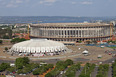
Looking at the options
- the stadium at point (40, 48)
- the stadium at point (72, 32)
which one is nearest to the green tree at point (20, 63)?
the stadium at point (40, 48)

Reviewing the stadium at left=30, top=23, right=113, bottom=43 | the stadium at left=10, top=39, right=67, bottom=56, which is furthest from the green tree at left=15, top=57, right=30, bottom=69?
the stadium at left=30, top=23, right=113, bottom=43

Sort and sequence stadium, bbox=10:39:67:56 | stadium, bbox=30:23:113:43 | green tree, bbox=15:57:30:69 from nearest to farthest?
green tree, bbox=15:57:30:69 < stadium, bbox=10:39:67:56 < stadium, bbox=30:23:113:43

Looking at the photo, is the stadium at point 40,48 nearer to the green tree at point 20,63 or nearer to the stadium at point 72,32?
the green tree at point 20,63

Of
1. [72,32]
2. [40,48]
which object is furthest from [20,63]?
[72,32]

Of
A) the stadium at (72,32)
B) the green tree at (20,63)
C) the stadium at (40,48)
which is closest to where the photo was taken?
the green tree at (20,63)

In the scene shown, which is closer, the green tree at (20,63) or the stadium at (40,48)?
the green tree at (20,63)

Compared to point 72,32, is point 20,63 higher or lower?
lower

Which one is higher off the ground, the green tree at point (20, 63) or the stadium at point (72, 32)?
the stadium at point (72, 32)

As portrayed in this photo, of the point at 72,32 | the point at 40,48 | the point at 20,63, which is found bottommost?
the point at 20,63

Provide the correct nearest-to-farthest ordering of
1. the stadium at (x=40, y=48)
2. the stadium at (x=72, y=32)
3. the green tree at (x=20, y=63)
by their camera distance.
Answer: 1. the green tree at (x=20, y=63)
2. the stadium at (x=40, y=48)
3. the stadium at (x=72, y=32)

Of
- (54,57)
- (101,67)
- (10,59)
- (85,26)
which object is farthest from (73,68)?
(85,26)

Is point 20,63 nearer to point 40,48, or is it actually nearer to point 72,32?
point 40,48

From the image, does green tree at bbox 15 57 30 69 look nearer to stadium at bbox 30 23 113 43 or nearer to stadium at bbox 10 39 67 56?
stadium at bbox 10 39 67 56
